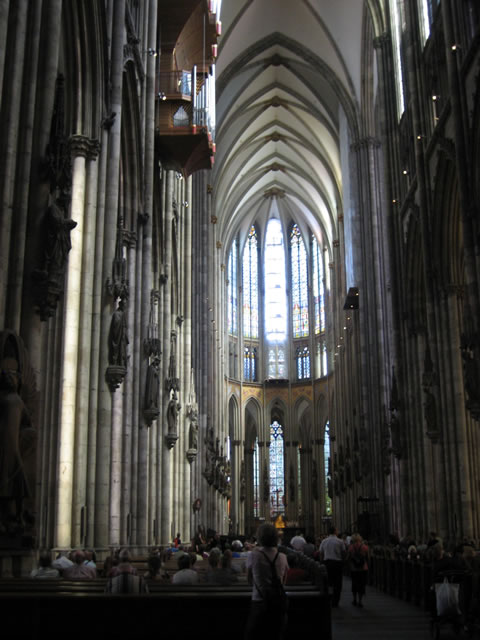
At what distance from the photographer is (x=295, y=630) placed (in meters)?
6.44

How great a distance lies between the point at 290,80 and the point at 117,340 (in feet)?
109

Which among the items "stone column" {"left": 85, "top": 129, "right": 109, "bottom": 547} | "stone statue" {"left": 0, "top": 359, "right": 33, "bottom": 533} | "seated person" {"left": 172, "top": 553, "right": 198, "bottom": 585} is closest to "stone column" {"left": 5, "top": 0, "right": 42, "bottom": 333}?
"stone statue" {"left": 0, "top": 359, "right": 33, "bottom": 533}

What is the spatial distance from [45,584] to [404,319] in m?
19.4

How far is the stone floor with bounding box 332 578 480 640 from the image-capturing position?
31.4 feet

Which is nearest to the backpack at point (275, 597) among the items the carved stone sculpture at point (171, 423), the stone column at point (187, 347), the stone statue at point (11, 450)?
the stone statue at point (11, 450)

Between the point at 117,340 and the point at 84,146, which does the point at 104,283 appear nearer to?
the point at 117,340

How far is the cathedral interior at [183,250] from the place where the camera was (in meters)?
8.66

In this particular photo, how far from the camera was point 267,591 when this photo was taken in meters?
5.64

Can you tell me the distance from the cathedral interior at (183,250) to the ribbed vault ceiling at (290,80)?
0.45 feet

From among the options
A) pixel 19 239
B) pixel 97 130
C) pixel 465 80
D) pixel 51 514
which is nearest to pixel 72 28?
pixel 97 130

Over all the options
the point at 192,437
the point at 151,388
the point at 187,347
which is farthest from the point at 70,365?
the point at 187,347

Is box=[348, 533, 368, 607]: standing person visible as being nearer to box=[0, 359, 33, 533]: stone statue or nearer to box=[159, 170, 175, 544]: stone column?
box=[0, 359, 33, 533]: stone statue

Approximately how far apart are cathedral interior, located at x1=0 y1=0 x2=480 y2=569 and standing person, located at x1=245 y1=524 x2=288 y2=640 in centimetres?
295

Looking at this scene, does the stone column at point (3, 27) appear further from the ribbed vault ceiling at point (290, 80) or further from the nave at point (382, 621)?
the ribbed vault ceiling at point (290, 80)
